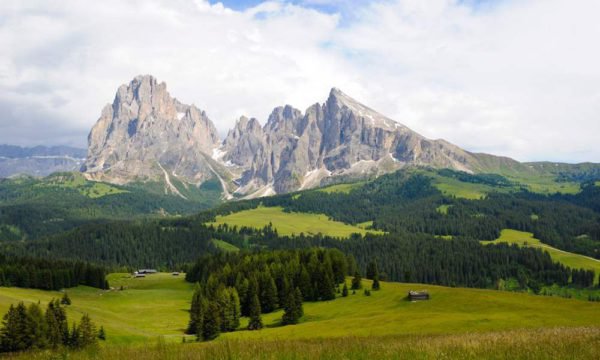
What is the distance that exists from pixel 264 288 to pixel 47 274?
75.5 m

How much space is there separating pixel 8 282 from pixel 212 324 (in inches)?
3570

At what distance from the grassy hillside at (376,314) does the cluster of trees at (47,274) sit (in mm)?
6538

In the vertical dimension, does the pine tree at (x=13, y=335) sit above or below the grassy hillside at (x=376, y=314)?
above

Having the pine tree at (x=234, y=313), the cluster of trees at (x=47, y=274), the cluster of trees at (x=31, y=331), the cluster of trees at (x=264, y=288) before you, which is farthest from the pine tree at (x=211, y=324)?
the cluster of trees at (x=47, y=274)

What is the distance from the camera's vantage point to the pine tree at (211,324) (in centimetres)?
8281

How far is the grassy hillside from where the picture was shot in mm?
62594

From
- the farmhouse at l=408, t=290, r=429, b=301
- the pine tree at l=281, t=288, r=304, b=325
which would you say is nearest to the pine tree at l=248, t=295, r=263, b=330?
the pine tree at l=281, t=288, r=304, b=325

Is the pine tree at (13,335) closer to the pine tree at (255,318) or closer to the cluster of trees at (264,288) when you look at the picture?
the cluster of trees at (264,288)

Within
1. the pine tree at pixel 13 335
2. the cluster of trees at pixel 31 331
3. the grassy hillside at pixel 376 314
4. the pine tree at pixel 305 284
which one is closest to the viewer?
the cluster of trees at pixel 31 331

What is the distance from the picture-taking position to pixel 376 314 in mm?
85625

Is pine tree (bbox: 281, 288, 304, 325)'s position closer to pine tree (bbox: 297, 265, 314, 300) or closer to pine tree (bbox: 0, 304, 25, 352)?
pine tree (bbox: 297, 265, 314, 300)

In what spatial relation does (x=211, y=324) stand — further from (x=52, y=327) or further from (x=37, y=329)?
(x=37, y=329)

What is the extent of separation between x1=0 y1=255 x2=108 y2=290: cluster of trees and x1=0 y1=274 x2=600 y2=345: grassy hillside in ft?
21.4

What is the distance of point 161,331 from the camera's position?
333 ft
